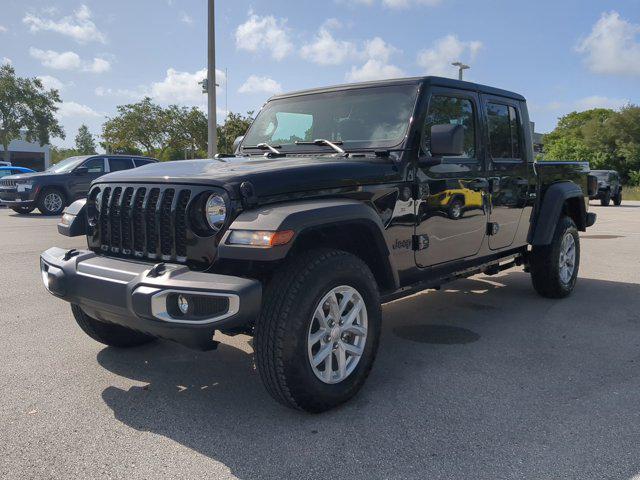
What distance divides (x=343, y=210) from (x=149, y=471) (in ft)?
5.24

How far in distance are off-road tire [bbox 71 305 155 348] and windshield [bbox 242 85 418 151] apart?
1.75 meters

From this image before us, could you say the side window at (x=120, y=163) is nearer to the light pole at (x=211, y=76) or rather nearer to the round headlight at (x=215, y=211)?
the light pole at (x=211, y=76)

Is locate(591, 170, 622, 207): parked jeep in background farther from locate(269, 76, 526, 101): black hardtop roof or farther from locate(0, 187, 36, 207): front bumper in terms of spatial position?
locate(0, 187, 36, 207): front bumper

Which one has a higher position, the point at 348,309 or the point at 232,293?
the point at 232,293

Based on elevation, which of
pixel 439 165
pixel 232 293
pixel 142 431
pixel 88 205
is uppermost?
pixel 439 165

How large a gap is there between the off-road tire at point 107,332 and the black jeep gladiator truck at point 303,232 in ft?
0.05

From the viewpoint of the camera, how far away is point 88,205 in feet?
12.0

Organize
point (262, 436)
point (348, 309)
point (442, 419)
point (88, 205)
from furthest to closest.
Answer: point (88, 205)
point (348, 309)
point (442, 419)
point (262, 436)

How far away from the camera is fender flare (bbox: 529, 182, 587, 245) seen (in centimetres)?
547

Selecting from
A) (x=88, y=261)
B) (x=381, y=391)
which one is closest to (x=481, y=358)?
(x=381, y=391)

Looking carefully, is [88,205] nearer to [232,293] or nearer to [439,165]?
[232,293]

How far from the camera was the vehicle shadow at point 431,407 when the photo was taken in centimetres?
266

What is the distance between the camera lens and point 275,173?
3.12 metres

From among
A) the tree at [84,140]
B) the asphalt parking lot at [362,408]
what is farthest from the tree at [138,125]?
the tree at [84,140]
